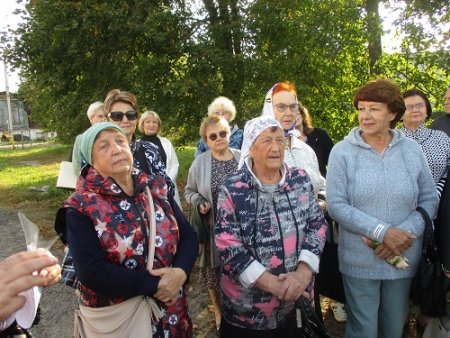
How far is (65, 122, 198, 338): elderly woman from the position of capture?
2.06 metres

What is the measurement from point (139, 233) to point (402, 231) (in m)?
1.67

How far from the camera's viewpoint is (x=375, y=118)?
2736 mm

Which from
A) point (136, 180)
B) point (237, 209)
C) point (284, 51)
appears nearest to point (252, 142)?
point (237, 209)

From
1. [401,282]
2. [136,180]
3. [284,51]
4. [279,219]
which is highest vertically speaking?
[284,51]

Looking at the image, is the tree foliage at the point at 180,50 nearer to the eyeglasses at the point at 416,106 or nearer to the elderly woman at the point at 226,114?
the elderly woman at the point at 226,114

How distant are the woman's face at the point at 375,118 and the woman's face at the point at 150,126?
2982mm

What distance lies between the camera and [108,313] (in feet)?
6.95

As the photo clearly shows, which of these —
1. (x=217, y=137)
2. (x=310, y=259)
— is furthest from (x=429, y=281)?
(x=217, y=137)

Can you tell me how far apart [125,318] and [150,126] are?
3300 millimetres

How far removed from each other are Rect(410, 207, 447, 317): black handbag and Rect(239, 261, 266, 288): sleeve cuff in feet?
3.87

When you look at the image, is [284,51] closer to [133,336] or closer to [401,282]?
[401,282]

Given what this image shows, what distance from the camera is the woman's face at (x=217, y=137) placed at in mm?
3627

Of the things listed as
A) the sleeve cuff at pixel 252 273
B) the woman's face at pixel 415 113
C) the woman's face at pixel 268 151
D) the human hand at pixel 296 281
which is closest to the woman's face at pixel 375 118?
the woman's face at pixel 268 151

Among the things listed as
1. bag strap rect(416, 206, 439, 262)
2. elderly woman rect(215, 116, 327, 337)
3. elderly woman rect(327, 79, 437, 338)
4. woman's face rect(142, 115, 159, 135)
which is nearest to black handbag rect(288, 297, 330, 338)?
elderly woman rect(215, 116, 327, 337)
